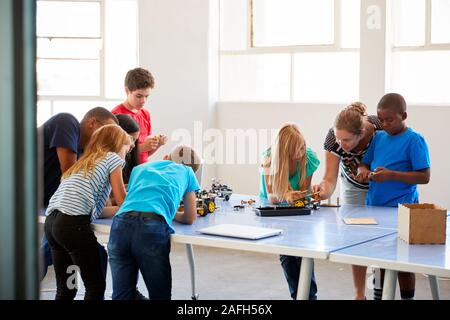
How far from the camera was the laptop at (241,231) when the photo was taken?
10.8 feet

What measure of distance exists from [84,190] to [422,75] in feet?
11.9

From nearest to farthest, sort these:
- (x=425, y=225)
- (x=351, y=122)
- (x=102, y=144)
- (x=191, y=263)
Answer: (x=425, y=225)
(x=102, y=144)
(x=351, y=122)
(x=191, y=263)

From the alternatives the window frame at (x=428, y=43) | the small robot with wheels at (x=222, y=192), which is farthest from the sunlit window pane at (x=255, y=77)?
the small robot with wheels at (x=222, y=192)

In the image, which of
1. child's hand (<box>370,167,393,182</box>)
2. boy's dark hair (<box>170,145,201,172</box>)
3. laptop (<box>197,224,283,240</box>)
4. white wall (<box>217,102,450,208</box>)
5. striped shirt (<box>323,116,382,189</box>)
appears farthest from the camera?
white wall (<box>217,102,450,208</box>)

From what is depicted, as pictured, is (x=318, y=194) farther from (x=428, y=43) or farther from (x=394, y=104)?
(x=428, y=43)

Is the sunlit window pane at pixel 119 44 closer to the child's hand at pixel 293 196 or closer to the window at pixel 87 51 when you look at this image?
the window at pixel 87 51

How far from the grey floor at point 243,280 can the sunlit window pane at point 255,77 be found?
167cm

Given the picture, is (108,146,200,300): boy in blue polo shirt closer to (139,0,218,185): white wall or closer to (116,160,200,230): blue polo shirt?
(116,160,200,230): blue polo shirt

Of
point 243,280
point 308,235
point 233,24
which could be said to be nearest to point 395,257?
point 308,235

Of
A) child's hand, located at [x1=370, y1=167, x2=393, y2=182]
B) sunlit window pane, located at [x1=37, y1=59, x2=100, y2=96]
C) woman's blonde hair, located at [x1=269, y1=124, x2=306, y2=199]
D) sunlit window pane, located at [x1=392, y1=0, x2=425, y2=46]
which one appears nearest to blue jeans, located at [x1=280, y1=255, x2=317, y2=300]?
woman's blonde hair, located at [x1=269, y1=124, x2=306, y2=199]

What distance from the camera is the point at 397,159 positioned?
3930 mm

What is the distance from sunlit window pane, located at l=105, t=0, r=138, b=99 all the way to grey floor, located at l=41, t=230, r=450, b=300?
190 centimetres

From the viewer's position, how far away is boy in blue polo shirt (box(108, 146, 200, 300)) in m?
3.34
